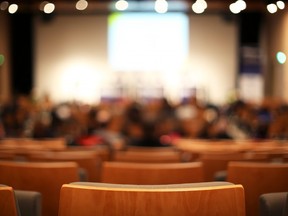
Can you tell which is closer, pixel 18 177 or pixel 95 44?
pixel 18 177

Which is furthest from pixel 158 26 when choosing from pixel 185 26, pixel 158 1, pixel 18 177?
pixel 18 177

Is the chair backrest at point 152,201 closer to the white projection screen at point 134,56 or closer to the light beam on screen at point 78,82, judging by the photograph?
the white projection screen at point 134,56

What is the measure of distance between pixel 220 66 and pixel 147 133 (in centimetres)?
1163

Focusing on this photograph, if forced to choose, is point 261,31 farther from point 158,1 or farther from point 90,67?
point 158,1

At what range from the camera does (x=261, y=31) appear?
16438mm

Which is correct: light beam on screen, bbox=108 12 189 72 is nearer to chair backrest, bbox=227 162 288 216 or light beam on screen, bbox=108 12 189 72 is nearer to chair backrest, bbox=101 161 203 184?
chair backrest, bbox=101 161 203 184

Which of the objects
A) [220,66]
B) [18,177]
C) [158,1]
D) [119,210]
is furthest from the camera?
[220,66]

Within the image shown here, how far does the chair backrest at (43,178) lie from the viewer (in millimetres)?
2365

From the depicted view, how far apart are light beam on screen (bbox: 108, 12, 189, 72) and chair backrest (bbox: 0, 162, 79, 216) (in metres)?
13.4

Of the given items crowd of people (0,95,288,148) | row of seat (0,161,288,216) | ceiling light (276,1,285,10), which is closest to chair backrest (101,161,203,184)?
row of seat (0,161,288,216)

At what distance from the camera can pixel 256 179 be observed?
235 cm

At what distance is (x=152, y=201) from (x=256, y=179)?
100cm

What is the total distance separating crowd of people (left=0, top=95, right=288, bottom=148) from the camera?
19.2ft

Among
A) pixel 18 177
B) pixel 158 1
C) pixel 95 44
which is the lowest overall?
pixel 18 177
